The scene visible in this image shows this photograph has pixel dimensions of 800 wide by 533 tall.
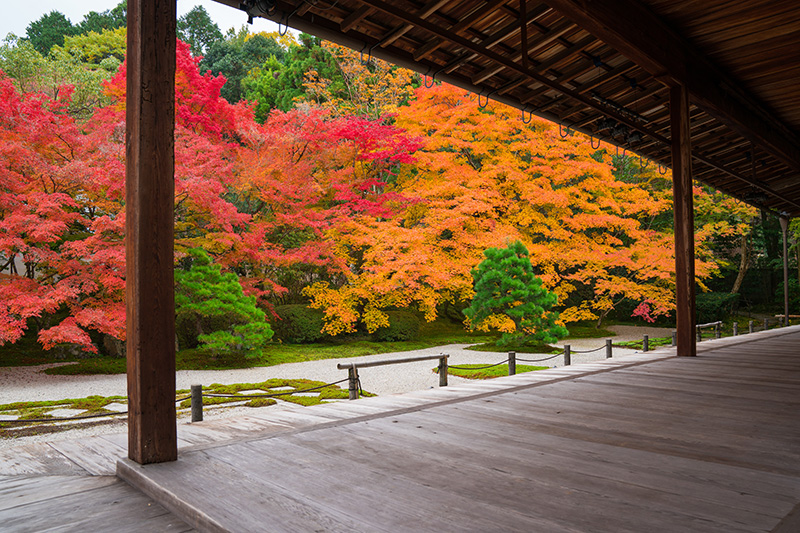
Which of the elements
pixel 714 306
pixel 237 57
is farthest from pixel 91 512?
pixel 237 57

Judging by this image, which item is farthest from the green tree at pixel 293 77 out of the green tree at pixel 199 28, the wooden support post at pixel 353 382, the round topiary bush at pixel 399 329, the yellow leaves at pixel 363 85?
the wooden support post at pixel 353 382

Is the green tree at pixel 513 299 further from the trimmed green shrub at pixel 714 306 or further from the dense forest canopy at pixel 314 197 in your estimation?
the trimmed green shrub at pixel 714 306

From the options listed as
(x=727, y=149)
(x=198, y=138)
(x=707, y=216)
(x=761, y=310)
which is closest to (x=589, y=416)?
(x=727, y=149)

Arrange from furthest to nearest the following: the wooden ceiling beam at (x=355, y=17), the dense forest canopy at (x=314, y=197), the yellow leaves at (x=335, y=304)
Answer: the yellow leaves at (x=335, y=304) → the dense forest canopy at (x=314, y=197) → the wooden ceiling beam at (x=355, y=17)

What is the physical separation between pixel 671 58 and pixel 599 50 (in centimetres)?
58

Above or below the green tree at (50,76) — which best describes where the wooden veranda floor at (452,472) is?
below

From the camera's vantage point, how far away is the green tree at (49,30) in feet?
48.7

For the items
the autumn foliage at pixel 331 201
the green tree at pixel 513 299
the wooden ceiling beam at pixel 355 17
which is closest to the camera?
the wooden ceiling beam at pixel 355 17

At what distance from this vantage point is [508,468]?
5.59 feet

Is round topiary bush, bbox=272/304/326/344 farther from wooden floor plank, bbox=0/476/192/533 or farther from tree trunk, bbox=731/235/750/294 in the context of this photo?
tree trunk, bbox=731/235/750/294

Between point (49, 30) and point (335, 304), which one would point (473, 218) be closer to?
point (335, 304)

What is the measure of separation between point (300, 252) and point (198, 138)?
2789 mm

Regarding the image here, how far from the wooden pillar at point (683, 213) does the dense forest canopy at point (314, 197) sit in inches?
210

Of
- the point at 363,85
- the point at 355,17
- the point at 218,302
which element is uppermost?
the point at 363,85
